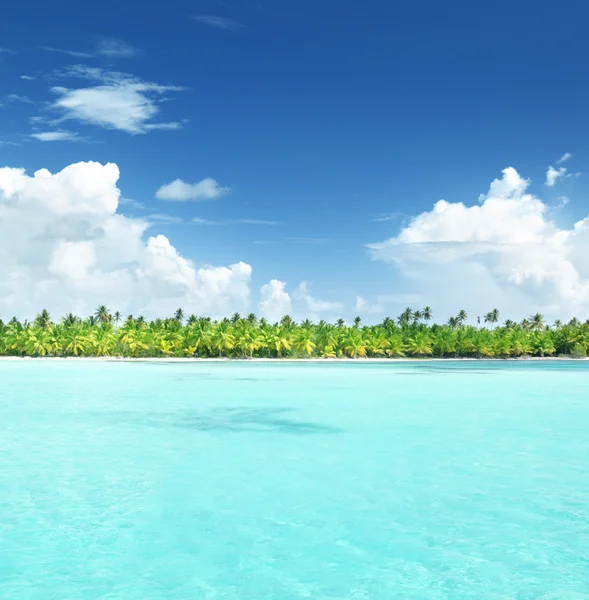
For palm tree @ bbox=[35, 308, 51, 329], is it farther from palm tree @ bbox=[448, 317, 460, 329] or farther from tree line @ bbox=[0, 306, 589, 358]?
palm tree @ bbox=[448, 317, 460, 329]

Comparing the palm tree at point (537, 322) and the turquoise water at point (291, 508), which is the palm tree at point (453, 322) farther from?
the turquoise water at point (291, 508)

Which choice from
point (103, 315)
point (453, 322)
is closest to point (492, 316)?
point (453, 322)

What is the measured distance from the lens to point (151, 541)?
12.1m

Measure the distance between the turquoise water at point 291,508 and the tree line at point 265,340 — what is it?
81945 mm

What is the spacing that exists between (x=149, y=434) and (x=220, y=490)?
1029cm

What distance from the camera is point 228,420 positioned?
30.9 meters

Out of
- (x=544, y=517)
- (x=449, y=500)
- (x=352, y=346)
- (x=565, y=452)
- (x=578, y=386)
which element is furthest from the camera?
(x=352, y=346)

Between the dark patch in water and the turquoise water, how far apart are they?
0.21 m

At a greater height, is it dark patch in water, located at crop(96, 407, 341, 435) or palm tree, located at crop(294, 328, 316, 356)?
palm tree, located at crop(294, 328, 316, 356)

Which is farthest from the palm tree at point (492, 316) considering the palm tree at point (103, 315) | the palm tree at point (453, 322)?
the palm tree at point (103, 315)

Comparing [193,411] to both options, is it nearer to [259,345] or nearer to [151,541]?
[151,541]

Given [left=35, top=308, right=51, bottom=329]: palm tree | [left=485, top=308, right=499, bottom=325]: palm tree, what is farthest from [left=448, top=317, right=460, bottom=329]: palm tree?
[left=35, top=308, right=51, bottom=329]: palm tree

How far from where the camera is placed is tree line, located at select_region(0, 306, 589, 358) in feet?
369

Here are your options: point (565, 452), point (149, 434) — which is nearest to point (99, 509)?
point (149, 434)
